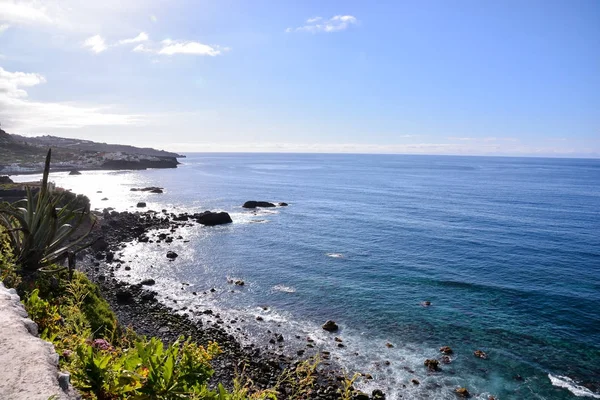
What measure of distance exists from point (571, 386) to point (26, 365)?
25.8 m

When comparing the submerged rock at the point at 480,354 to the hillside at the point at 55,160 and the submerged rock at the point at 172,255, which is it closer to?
the submerged rock at the point at 172,255

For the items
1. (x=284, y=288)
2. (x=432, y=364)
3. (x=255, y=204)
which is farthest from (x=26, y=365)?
(x=255, y=204)

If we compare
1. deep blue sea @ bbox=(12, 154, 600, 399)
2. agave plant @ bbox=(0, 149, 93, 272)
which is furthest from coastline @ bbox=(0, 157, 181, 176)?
agave plant @ bbox=(0, 149, 93, 272)

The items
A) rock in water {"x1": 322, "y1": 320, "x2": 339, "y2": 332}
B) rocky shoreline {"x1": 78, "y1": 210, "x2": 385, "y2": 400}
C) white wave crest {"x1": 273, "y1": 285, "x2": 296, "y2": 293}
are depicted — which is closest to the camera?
rocky shoreline {"x1": 78, "y1": 210, "x2": 385, "y2": 400}

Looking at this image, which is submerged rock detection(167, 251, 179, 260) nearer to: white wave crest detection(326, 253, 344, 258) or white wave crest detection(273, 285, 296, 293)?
white wave crest detection(273, 285, 296, 293)

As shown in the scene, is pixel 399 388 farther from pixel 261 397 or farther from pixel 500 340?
pixel 261 397

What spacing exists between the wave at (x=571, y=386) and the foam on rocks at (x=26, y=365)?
2499cm

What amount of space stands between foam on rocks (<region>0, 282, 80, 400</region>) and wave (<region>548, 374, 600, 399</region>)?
24994 millimetres

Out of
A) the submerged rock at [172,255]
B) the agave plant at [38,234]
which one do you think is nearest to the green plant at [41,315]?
the agave plant at [38,234]

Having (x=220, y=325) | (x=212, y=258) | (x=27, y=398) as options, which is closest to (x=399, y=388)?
(x=220, y=325)

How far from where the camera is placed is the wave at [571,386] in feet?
64.5

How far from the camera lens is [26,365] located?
462 cm

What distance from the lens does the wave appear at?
19659 millimetres

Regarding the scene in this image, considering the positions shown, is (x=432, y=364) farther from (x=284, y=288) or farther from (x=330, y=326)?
(x=284, y=288)
